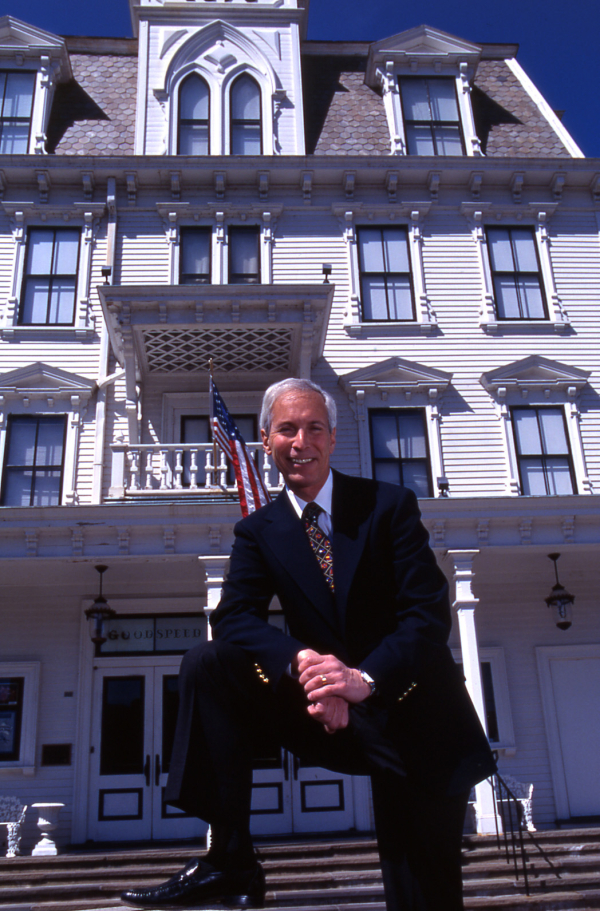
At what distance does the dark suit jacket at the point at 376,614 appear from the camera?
2.39 m

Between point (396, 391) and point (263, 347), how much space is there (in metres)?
2.55

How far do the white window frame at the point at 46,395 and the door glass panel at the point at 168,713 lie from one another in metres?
4.45

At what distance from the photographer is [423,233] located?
51.2ft

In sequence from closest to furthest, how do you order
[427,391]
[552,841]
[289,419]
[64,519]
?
[289,419]
[552,841]
[64,519]
[427,391]

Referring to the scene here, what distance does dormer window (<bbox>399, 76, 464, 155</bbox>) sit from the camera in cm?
1636

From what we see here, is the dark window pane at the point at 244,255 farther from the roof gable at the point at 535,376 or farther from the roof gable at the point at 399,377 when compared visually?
the roof gable at the point at 535,376

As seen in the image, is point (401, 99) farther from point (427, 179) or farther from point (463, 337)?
point (463, 337)

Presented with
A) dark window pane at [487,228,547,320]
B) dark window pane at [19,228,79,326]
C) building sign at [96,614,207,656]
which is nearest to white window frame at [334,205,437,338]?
dark window pane at [487,228,547,320]

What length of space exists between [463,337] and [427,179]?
10.9 ft

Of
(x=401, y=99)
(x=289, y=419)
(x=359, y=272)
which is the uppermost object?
(x=401, y=99)

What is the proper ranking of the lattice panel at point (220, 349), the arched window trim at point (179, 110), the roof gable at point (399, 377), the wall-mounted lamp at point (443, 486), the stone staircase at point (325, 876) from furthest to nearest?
the arched window trim at point (179, 110), the roof gable at point (399, 377), the lattice panel at point (220, 349), the wall-mounted lamp at point (443, 486), the stone staircase at point (325, 876)

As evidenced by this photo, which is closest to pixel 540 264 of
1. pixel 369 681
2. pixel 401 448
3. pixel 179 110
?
pixel 401 448

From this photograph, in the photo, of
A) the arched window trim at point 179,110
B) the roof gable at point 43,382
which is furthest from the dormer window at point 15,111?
the roof gable at point 43,382

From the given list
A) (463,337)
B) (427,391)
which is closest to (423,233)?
(463,337)
